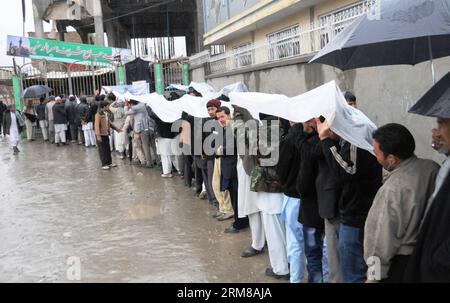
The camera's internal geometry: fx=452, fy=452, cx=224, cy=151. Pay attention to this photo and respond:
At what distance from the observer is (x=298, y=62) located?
828 cm

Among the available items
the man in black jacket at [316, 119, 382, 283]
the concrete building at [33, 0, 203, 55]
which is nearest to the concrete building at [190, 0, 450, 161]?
the man in black jacket at [316, 119, 382, 283]

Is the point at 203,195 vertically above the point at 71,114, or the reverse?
the point at 71,114

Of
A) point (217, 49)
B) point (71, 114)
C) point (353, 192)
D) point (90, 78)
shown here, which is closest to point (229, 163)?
point (353, 192)

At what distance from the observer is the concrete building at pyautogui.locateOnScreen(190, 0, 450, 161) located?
5.48 meters

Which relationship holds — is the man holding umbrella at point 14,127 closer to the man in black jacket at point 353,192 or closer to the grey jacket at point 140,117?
the grey jacket at point 140,117

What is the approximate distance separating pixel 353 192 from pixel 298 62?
18.0 ft

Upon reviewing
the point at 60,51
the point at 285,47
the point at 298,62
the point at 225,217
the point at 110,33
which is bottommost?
the point at 225,217

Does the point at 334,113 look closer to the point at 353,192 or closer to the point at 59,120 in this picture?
the point at 353,192

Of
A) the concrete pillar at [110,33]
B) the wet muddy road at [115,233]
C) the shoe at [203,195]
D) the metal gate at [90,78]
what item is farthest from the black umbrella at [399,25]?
the concrete pillar at [110,33]

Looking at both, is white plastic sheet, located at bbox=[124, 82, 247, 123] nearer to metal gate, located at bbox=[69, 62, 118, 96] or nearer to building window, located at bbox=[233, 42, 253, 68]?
building window, located at bbox=[233, 42, 253, 68]

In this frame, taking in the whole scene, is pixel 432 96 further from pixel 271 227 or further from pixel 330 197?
pixel 271 227

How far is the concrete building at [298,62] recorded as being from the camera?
5.48 meters

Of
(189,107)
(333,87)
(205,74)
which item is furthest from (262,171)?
(205,74)

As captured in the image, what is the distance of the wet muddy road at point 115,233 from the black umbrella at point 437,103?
2418mm
